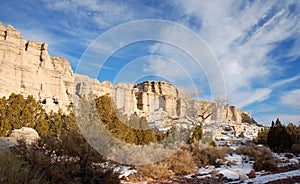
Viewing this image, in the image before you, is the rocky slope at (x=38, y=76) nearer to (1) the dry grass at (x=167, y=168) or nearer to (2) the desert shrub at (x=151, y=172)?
(1) the dry grass at (x=167, y=168)

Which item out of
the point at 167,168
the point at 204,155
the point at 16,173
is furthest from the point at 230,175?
the point at 16,173

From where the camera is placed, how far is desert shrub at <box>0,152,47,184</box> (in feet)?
14.0

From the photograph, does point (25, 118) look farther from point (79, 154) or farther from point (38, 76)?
point (38, 76)

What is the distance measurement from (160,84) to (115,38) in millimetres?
81093

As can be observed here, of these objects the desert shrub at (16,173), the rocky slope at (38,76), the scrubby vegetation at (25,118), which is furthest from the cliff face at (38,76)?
the desert shrub at (16,173)

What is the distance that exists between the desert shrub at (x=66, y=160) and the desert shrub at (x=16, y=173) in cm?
26

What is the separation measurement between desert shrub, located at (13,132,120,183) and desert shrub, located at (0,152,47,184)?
0.26 meters

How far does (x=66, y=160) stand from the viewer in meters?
5.87

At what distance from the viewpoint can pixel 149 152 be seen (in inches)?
456

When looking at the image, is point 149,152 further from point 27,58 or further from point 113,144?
point 27,58

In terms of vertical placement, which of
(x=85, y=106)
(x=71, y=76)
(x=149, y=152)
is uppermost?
(x=71, y=76)

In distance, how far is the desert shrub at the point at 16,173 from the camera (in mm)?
4254

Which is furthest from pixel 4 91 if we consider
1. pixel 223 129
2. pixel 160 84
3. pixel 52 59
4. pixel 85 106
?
pixel 160 84

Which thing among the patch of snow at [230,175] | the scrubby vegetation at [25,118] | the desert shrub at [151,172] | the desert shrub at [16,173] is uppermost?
the scrubby vegetation at [25,118]
